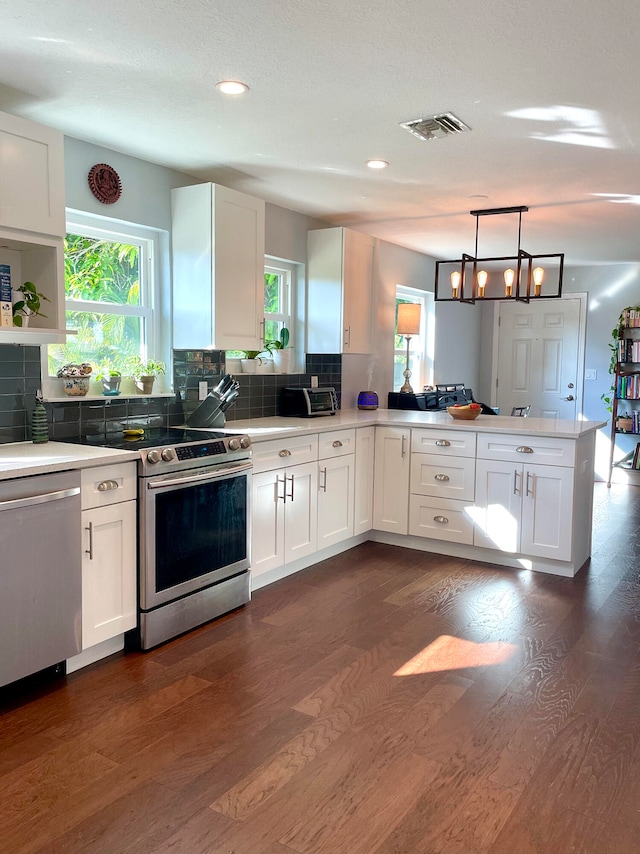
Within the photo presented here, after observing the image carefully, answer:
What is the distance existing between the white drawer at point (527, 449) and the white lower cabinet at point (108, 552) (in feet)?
7.55

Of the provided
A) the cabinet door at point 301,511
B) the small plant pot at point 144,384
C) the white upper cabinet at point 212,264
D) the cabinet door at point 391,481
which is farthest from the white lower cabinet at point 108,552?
the cabinet door at point 391,481

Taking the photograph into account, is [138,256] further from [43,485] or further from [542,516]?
[542,516]

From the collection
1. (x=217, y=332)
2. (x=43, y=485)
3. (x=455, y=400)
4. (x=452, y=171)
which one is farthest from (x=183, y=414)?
(x=455, y=400)

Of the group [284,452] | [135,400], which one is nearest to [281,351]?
[284,452]

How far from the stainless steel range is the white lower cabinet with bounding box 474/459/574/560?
64.0 inches

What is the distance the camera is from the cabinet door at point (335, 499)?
13.7 feet

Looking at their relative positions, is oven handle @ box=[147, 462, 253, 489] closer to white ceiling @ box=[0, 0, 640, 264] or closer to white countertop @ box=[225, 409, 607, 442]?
white countertop @ box=[225, 409, 607, 442]

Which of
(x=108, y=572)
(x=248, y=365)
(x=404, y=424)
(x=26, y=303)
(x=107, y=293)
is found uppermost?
(x=107, y=293)

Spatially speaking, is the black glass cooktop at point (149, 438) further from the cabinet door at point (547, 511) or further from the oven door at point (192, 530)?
the cabinet door at point (547, 511)

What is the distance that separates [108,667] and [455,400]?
443cm

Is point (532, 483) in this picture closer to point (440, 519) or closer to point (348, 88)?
point (440, 519)

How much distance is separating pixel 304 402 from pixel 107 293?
63.1 inches

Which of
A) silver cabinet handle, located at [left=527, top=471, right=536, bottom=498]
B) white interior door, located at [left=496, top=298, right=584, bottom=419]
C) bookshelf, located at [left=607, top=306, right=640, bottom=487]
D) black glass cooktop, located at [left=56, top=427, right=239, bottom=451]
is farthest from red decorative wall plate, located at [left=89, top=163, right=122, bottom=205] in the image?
white interior door, located at [left=496, top=298, right=584, bottom=419]

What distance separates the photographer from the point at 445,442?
4410mm
